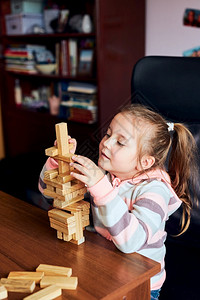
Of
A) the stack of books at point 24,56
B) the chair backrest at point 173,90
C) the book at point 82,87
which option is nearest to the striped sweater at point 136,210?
the chair backrest at point 173,90

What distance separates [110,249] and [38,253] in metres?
0.18

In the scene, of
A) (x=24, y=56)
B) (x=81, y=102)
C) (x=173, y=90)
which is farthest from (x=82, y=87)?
(x=173, y=90)

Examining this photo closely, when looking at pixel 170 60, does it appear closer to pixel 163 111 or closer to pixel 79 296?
pixel 163 111

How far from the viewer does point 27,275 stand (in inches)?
33.9

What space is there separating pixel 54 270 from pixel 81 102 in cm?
219

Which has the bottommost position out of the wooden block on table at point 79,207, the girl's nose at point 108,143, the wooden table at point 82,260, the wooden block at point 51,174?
the wooden table at point 82,260

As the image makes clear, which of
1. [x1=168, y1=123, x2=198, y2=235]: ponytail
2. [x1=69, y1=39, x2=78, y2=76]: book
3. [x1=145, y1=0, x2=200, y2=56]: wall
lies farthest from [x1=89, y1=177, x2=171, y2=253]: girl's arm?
[x1=69, y1=39, x2=78, y2=76]: book

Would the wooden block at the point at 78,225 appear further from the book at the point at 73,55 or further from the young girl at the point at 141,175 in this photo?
the book at the point at 73,55

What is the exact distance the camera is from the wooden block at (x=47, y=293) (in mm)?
784

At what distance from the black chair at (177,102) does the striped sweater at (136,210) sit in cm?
25

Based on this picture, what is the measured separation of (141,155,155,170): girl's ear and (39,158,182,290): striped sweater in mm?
25

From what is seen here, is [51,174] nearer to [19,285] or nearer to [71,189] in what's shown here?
[71,189]

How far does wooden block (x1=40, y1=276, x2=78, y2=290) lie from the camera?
0.82 metres

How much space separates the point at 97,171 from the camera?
95 cm
